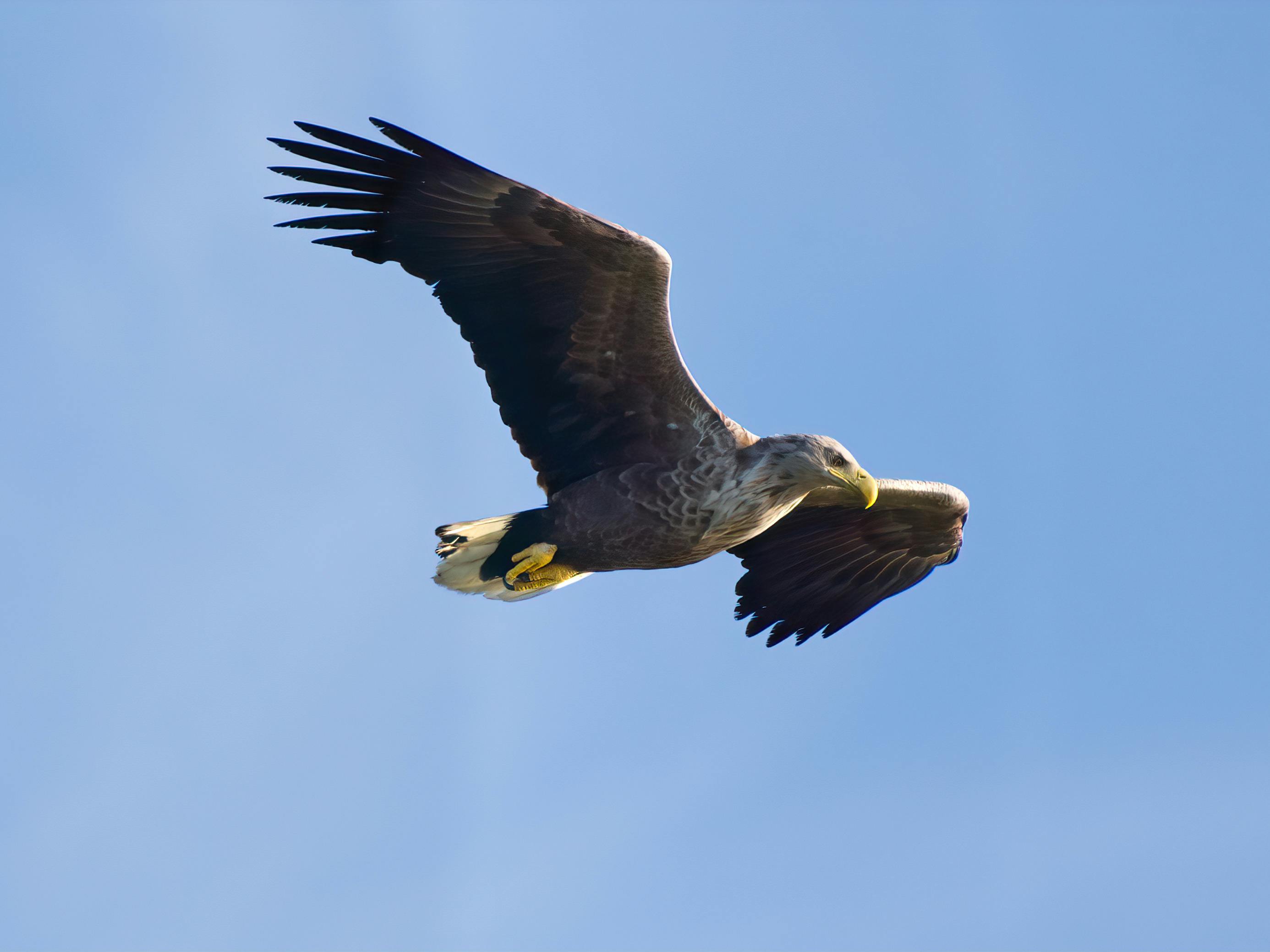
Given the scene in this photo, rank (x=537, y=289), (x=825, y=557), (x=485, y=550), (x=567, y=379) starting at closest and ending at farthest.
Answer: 1. (x=537, y=289)
2. (x=567, y=379)
3. (x=485, y=550)
4. (x=825, y=557)

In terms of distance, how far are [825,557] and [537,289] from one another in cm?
299

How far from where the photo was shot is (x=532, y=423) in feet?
26.5

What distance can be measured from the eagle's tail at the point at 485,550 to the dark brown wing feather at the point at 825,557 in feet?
5.69

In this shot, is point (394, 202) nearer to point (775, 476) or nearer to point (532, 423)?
point (532, 423)

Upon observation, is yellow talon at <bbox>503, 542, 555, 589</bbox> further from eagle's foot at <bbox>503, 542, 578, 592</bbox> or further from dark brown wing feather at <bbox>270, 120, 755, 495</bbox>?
dark brown wing feather at <bbox>270, 120, 755, 495</bbox>

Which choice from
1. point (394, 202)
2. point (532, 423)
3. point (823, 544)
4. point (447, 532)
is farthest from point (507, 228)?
point (823, 544)

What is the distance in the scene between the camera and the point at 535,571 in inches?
A: 326

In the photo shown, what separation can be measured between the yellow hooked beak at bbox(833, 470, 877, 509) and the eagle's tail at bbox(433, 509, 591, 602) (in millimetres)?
1712

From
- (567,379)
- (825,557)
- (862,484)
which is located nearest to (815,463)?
(862,484)

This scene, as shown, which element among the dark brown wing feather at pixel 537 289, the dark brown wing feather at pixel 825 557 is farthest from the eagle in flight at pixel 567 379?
the dark brown wing feather at pixel 825 557

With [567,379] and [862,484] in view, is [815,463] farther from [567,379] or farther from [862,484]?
[567,379]

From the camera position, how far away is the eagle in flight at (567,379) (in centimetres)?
748

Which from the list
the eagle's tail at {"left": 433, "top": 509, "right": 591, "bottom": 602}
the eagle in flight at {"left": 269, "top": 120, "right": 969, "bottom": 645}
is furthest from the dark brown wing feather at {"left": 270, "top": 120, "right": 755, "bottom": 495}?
the eagle's tail at {"left": 433, "top": 509, "right": 591, "bottom": 602}

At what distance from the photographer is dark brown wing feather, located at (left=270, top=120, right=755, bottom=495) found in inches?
293
